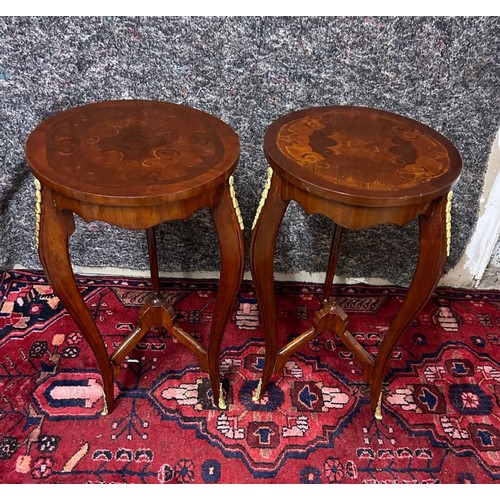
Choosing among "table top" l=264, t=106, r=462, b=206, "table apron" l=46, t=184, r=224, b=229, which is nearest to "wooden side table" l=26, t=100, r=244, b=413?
"table apron" l=46, t=184, r=224, b=229

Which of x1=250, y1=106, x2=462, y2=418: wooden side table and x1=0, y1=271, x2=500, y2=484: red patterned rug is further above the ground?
x1=250, y1=106, x2=462, y2=418: wooden side table

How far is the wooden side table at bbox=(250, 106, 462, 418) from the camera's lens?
77cm

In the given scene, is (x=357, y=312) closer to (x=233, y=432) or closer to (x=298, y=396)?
(x=298, y=396)

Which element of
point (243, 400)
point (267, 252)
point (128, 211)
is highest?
point (128, 211)

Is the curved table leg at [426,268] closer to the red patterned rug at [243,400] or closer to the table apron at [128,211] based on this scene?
the red patterned rug at [243,400]

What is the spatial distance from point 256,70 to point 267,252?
1.37 feet

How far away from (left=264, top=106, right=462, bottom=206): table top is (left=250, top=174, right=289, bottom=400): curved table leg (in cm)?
6

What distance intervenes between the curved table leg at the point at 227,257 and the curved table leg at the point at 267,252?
42 mm

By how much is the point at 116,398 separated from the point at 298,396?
1.29 feet

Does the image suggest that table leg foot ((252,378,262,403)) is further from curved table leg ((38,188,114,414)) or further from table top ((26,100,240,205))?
table top ((26,100,240,205))

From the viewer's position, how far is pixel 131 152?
82cm

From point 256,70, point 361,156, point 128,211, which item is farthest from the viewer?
point 256,70

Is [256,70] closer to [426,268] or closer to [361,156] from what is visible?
[361,156]

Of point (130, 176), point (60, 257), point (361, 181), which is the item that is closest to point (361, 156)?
point (361, 181)
